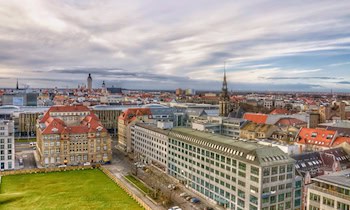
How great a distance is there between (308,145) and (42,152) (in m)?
105

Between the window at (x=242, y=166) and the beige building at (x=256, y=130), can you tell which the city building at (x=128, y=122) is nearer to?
the beige building at (x=256, y=130)

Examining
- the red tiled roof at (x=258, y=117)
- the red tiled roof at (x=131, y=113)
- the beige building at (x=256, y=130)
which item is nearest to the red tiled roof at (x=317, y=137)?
the beige building at (x=256, y=130)

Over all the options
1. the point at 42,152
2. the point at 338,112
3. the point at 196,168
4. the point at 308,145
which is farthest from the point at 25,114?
the point at 338,112

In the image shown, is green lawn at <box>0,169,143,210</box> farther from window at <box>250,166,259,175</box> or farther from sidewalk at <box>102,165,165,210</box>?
window at <box>250,166,259,175</box>

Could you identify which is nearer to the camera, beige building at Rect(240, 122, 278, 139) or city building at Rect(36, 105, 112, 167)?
city building at Rect(36, 105, 112, 167)

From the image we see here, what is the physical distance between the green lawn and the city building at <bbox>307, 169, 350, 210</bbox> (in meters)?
45.0

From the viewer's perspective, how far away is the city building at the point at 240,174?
72.6 meters

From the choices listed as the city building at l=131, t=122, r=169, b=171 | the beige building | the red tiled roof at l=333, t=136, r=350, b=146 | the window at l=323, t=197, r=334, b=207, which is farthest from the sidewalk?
the red tiled roof at l=333, t=136, r=350, b=146

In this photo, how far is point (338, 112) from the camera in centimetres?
19962

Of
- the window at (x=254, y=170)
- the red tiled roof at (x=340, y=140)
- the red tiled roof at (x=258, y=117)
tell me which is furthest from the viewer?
the red tiled roof at (x=258, y=117)

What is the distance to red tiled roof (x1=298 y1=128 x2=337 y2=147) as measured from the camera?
11119cm

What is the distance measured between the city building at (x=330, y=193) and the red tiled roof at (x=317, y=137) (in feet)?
160

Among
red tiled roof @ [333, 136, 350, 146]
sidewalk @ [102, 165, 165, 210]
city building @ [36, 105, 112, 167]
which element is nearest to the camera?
sidewalk @ [102, 165, 165, 210]

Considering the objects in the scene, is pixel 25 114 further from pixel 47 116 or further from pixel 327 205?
pixel 327 205
